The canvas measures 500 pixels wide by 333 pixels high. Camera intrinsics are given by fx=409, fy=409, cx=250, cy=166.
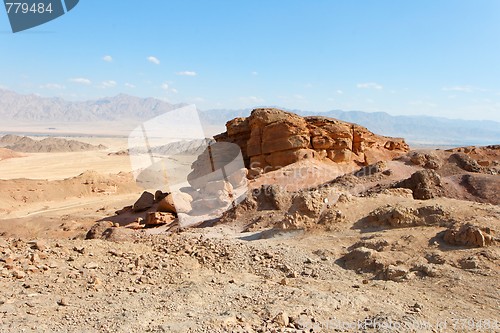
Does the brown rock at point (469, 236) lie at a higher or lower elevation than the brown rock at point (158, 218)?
higher

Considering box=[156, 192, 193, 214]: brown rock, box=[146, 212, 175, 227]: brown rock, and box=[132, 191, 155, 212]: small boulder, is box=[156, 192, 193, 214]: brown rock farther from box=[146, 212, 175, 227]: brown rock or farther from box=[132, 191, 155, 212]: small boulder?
box=[132, 191, 155, 212]: small boulder

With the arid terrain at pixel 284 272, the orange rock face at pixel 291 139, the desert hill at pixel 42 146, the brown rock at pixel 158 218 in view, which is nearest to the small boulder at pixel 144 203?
the brown rock at pixel 158 218

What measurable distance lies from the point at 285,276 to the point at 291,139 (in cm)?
1188

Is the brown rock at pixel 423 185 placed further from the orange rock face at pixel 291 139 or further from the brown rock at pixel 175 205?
the orange rock face at pixel 291 139

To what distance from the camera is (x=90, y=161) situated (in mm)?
39250

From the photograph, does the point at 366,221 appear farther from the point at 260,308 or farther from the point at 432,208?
the point at 260,308

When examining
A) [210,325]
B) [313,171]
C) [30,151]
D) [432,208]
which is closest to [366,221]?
[432,208]

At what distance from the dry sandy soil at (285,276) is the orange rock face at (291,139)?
8140 millimetres

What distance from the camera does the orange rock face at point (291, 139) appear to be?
17.0 metres

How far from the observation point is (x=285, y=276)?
17.8 feet

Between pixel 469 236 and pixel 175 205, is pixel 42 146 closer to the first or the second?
pixel 175 205

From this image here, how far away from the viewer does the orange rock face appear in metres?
17.0

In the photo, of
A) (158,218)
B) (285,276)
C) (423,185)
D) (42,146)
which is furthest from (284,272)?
(42,146)

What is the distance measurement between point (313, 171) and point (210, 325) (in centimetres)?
1188
